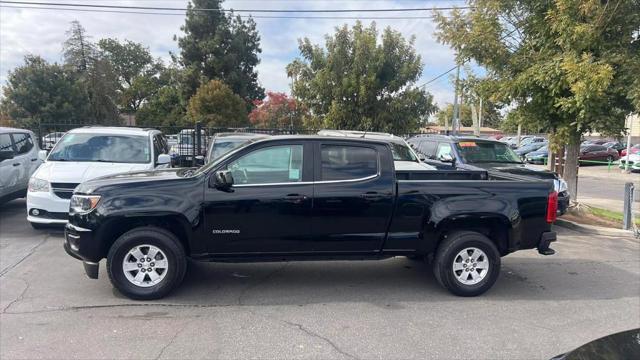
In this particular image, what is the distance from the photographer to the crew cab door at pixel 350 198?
5.43 metres

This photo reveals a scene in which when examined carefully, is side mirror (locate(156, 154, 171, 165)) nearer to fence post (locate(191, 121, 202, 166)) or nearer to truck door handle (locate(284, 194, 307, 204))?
→ truck door handle (locate(284, 194, 307, 204))

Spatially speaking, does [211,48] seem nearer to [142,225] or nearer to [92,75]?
[92,75]

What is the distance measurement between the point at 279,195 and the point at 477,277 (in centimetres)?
251

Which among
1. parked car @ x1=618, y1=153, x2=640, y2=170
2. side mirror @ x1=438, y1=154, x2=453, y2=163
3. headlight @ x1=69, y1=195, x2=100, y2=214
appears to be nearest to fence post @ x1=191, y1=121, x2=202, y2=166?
side mirror @ x1=438, y1=154, x2=453, y2=163

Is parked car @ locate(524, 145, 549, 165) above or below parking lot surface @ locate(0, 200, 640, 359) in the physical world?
above

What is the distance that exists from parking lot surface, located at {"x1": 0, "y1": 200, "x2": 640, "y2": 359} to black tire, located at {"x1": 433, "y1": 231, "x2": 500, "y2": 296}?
0.15 metres

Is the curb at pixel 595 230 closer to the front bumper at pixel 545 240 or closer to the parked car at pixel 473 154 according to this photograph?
the parked car at pixel 473 154

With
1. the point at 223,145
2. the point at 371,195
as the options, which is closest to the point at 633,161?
the point at 223,145

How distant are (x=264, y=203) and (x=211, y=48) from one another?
142 feet

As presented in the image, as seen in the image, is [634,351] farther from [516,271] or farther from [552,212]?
[516,271]

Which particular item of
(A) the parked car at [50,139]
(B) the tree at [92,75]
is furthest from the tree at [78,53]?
(A) the parked car at [50,139]

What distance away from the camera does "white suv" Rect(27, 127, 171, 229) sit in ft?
24.9

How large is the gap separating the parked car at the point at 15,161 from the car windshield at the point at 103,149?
5.03 ft

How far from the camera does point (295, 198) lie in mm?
5348
